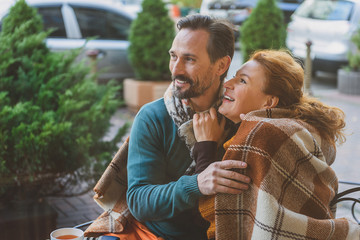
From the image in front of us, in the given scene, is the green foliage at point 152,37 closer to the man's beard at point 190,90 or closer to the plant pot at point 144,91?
the plant pot at point 144,91

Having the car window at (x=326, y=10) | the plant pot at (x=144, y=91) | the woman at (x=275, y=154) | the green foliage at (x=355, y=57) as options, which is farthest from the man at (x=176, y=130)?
the car window at (x=326, y=10)

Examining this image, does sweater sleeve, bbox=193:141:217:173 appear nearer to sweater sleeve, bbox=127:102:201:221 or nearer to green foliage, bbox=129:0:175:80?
sweater sleeve, bbox=127:102:201:221

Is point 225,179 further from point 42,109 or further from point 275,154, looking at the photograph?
point 42,109

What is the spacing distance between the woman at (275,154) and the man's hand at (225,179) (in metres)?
0.03

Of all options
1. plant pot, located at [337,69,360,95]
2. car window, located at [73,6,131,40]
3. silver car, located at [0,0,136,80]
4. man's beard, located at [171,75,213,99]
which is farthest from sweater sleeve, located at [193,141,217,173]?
plant pot, located at [337,69,360,95]

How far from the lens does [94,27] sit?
9.40m

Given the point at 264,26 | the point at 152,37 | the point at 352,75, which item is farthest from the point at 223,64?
the point at 352,75

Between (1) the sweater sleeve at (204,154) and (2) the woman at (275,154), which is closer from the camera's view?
(2) the woman at (275,154)

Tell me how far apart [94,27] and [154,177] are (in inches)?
295

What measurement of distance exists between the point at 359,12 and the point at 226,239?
10317mm

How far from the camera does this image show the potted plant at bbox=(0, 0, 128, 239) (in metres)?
3.90

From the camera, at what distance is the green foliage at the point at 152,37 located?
8.86 metres

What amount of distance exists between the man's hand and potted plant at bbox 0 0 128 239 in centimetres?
214

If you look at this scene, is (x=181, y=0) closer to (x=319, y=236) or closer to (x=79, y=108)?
(x=79, y=108)
